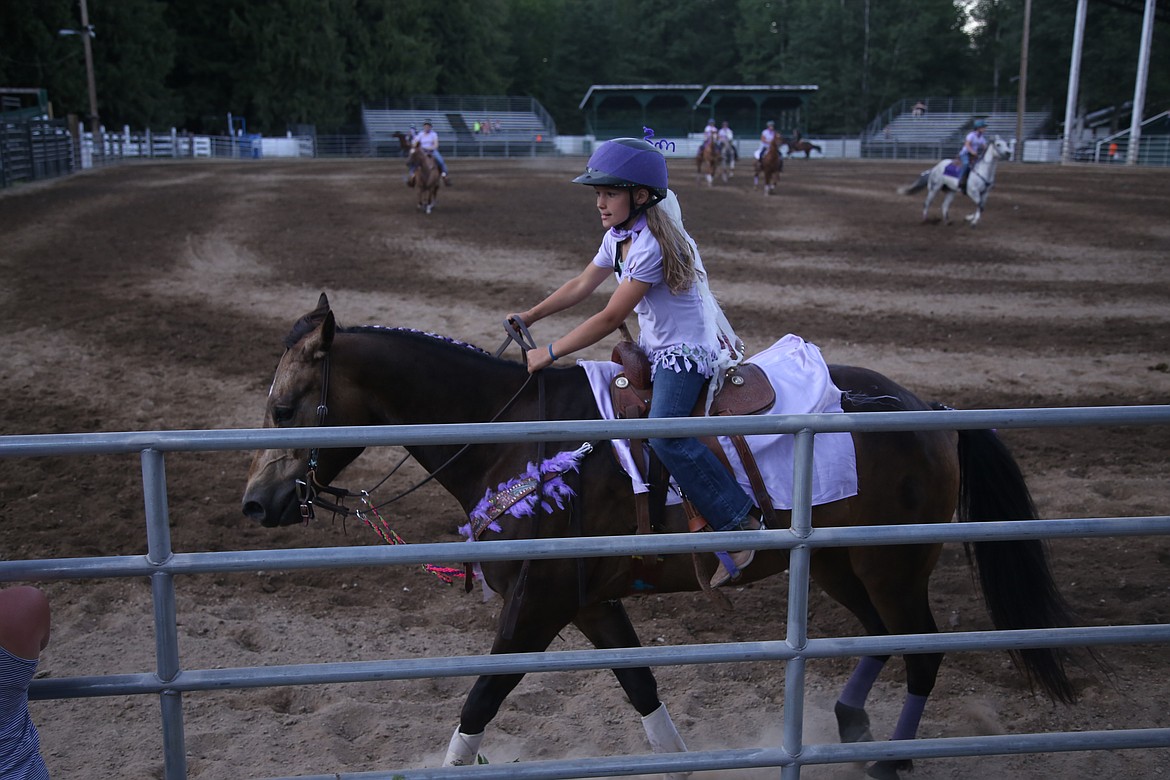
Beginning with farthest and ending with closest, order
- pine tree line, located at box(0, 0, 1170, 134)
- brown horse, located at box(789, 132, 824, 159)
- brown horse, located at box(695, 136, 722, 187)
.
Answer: brown horse, located at box(789, 132, 824, 159), pine tree line, located at box(0, 0, 1170, 134), brown horse, located at box(695, 136, 722, 187)

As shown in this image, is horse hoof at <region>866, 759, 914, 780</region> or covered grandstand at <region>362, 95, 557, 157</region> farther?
covered grandstand at <region>362, 95, 557, 157</region>

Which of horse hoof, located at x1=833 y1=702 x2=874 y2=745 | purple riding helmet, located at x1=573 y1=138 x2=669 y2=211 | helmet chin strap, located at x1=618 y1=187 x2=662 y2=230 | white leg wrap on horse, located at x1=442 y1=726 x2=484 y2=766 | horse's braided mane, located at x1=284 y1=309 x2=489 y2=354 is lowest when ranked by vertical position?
horse hoof, located at x1=833 y1=702 x2=874 y2=745

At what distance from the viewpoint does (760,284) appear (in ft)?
46.6

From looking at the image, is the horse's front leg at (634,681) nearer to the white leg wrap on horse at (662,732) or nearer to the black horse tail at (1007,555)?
the white leg wrap on horse at (662,732)

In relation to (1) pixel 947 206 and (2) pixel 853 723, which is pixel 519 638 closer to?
(2) pixel 853 723

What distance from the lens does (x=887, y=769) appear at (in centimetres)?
399

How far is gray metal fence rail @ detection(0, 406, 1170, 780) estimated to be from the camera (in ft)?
8.04

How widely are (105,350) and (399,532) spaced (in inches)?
216

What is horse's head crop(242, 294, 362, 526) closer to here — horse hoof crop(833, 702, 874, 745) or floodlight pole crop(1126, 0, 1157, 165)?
horse hoof crop(833, 702, 874, 745)

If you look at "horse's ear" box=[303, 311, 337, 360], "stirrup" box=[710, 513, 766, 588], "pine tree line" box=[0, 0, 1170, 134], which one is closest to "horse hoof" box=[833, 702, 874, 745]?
"stirrup" box=[710, 513, 766, 588]

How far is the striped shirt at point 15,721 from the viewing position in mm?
2451

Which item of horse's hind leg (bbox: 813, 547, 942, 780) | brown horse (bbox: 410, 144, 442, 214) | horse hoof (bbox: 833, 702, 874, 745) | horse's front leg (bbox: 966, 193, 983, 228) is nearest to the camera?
horse's hind leg (bbox: 813, 547, 942, 780)

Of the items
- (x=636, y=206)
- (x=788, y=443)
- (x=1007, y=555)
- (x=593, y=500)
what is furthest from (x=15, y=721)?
(x=1007, y=555)

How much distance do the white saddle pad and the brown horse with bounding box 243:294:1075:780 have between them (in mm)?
77
